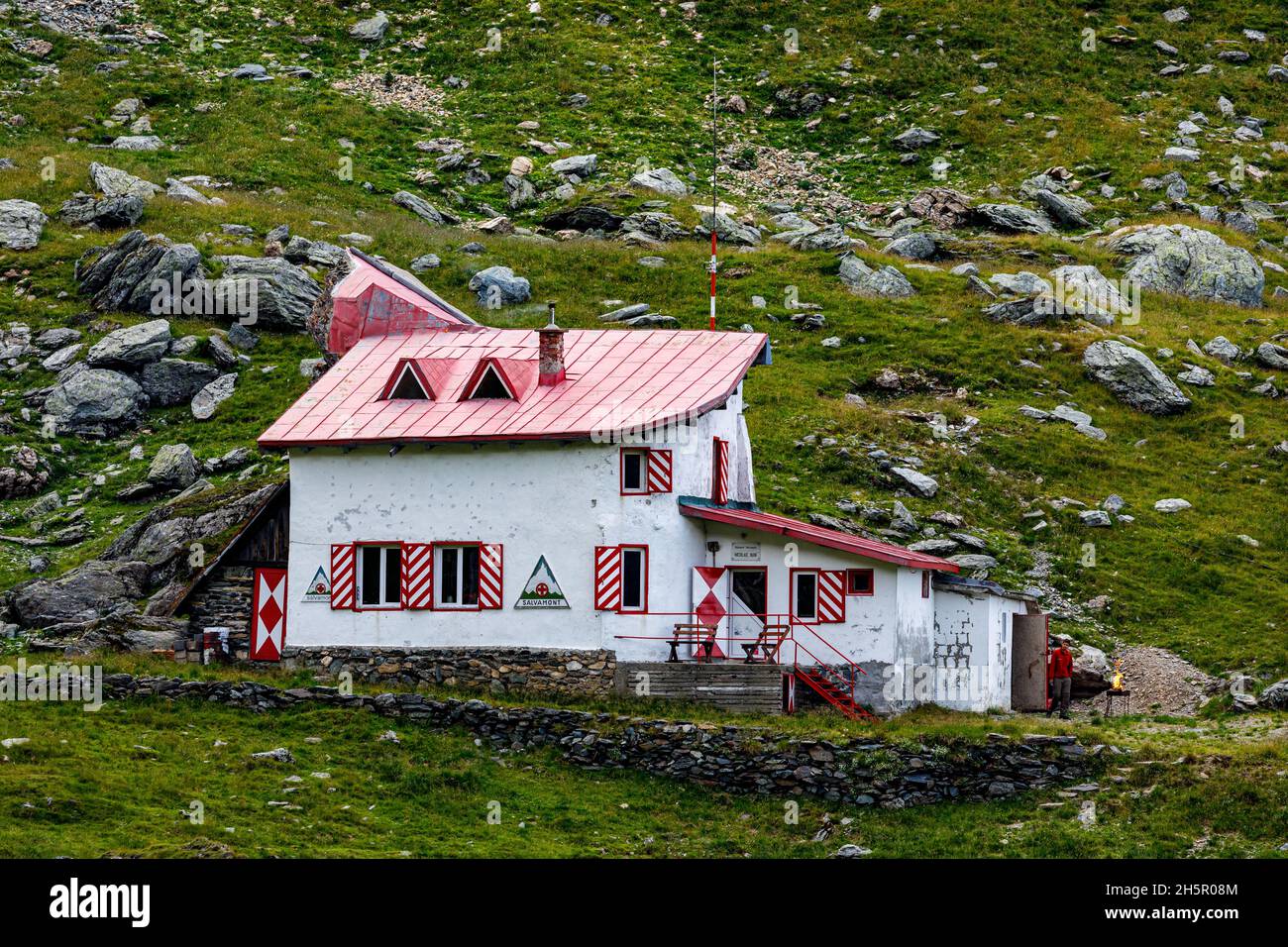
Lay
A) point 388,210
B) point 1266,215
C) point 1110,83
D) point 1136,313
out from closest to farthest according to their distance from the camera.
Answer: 1. point 1136,313
2. point 388,210
3. point 1266,215
4. point 1110,83

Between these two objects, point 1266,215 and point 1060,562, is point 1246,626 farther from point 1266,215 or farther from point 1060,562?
point 1266,215

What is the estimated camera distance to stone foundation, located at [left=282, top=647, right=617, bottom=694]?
40.2 metres

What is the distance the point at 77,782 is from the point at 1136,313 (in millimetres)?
50827

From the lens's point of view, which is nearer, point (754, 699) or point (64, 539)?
point (754, 699)

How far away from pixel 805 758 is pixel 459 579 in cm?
978

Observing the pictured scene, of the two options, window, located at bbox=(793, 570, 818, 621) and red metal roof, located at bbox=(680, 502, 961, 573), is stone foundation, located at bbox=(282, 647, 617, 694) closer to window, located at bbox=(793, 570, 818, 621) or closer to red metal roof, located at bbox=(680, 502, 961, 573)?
red metal roof, located at bbox=(680, 502, 961, 573)

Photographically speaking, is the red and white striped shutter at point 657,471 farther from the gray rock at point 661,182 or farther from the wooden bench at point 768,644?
the gray rock at point 661,182

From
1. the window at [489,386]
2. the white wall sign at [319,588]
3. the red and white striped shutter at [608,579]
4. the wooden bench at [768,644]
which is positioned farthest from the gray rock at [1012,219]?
the white wall sign at [319,588]

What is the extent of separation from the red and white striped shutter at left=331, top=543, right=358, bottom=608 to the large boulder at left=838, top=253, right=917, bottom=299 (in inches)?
1372

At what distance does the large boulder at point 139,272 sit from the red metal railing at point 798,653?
31151mm

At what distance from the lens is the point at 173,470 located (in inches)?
2132
